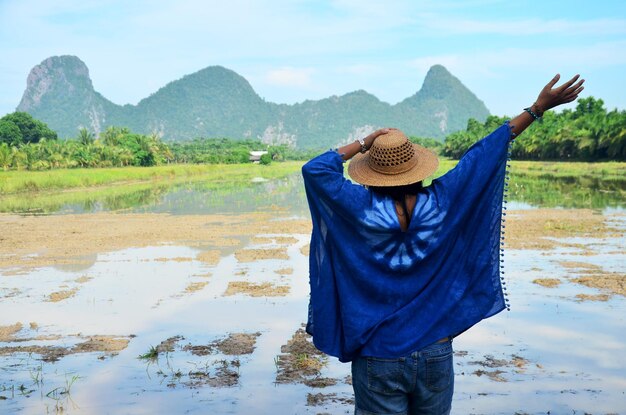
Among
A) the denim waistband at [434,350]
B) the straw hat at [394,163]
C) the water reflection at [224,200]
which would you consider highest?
the straw hat at [394,163]

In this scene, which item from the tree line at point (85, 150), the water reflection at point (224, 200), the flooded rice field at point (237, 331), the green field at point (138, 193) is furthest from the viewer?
the tree line at point (85, 150)

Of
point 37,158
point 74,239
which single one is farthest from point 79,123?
point 74,239

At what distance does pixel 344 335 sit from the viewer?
2.24 m

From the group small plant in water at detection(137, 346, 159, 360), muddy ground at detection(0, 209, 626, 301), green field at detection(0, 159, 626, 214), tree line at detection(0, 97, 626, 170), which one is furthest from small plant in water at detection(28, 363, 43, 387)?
tree line at detection(0, 97, 626, 170)

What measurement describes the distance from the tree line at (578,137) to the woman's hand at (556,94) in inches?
1293

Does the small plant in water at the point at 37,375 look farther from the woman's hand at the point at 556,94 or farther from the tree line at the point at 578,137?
the tree line at the point at 578,137

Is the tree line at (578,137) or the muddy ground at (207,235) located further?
the tree line at (578,137)

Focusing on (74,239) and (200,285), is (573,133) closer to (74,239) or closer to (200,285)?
(74,239)

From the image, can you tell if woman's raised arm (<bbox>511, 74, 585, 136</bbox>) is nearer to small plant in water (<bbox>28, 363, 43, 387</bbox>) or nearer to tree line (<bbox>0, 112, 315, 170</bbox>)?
small plant in water (<bbox>28, 363, 43, 387</bbox>)

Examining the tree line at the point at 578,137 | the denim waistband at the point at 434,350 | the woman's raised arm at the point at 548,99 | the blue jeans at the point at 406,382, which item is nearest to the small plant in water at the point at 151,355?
the blue jeans at the point at 406,382

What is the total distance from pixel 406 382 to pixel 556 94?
3.13 feet

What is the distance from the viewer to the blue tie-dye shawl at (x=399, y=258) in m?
2.16

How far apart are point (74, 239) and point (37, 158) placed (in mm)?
33636

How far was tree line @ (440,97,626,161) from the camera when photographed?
123 feet
